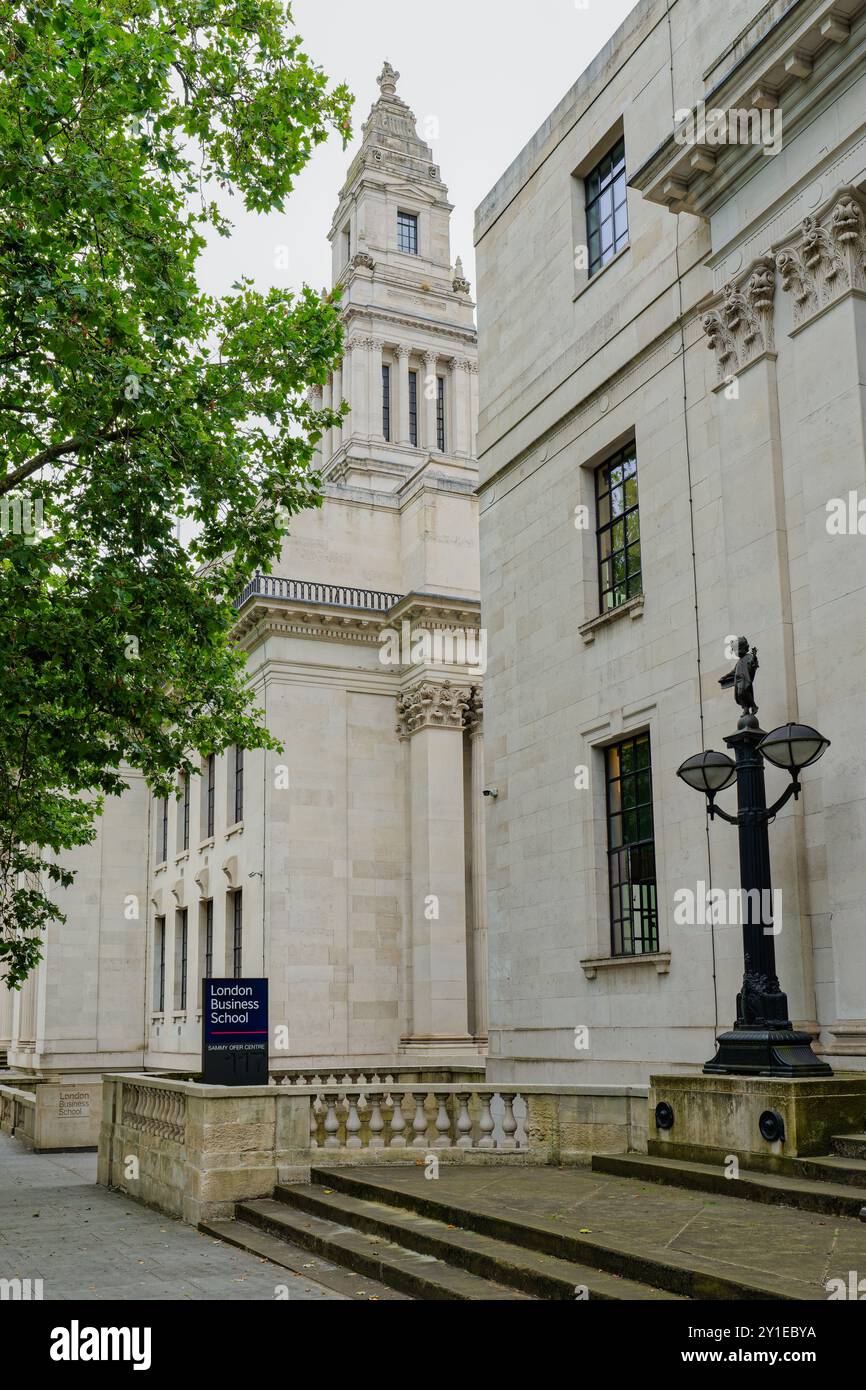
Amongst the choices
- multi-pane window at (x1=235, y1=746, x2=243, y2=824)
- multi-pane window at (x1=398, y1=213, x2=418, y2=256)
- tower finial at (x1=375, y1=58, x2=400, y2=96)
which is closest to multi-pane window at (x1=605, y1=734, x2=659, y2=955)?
multi-pane window at (x1=235, y1=746, x2=243, y2=824)

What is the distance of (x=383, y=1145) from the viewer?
14.7 metres

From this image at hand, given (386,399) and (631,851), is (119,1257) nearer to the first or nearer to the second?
(631,851)

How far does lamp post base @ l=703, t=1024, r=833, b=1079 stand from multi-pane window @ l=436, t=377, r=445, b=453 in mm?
47196

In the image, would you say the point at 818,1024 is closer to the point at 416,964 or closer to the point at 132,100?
the point at 132,100

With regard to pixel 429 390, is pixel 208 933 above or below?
below

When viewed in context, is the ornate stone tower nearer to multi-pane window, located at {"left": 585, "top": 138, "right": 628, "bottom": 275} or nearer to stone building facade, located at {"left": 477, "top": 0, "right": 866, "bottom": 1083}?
stone building facade, located at {"left": 477, "top": 0, "right": 866, "bottom": 1083}

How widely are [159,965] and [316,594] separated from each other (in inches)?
674

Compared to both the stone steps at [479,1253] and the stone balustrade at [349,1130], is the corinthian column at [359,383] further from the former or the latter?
the stone steps at [479,1253]

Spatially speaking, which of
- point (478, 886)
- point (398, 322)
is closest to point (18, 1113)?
point (478, 886)

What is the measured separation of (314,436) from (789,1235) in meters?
12.2

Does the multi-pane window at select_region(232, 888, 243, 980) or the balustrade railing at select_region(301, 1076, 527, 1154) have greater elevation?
the multi-pane window at select_region(232, 888, 243, 980)

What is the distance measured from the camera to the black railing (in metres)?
34.0

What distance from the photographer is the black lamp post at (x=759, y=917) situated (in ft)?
37.0

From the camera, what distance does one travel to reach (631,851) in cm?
1747
